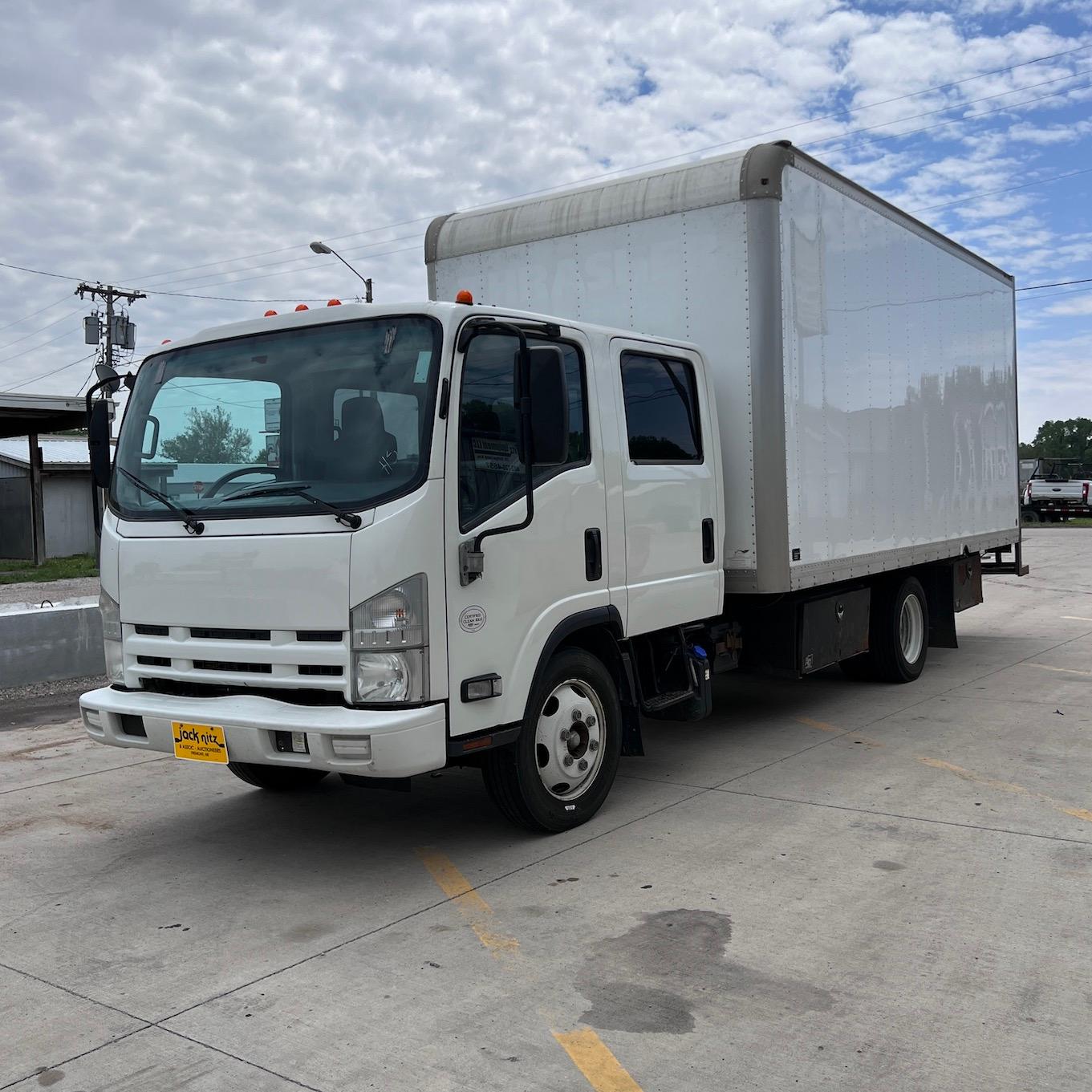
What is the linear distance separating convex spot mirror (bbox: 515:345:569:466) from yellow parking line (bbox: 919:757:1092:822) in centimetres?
319

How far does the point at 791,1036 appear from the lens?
351cm

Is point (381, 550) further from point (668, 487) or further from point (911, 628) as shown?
point (911, 628)

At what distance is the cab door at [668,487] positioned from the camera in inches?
236

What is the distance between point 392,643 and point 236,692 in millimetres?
881

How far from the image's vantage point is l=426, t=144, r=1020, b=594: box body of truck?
680 centimetres

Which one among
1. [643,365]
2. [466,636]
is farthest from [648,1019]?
[643,365]

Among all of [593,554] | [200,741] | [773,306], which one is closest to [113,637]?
[200,741]

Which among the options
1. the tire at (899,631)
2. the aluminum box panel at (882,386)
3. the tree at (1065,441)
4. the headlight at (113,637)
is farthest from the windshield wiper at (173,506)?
the tree at (1065,441)

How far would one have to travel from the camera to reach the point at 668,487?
625 centimetres

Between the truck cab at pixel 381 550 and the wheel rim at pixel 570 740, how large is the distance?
0.01 metres

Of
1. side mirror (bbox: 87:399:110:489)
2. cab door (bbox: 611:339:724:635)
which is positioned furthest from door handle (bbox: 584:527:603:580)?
side mirror (bbox: 87:399:110:489)

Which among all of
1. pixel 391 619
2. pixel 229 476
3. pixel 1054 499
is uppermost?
pixel 229 476

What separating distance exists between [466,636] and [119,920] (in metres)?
1.85

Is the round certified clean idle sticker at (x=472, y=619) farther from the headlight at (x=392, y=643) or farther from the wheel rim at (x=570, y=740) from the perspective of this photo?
the wheel rim at (x=570, y=740)
